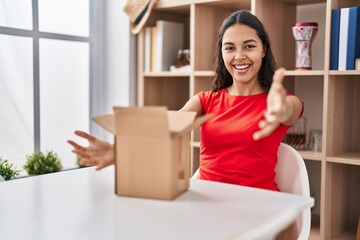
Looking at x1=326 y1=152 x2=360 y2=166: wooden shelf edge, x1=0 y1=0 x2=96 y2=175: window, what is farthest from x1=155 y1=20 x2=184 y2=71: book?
x1=326 y1=152 x2=360 y2=166: wooden shelf edge

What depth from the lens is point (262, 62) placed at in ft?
6.18

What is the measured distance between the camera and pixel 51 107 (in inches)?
120

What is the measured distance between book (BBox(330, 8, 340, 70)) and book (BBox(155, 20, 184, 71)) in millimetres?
A: 1117

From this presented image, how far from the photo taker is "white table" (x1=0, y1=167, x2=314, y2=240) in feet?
3.04

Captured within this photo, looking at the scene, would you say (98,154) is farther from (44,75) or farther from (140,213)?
(44,75)

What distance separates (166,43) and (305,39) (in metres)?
0.95

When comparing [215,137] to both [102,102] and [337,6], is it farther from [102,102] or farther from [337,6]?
[102,102]

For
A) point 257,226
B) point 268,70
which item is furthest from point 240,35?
point 257,226

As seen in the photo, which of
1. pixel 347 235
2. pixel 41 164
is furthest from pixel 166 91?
pixel 347 235

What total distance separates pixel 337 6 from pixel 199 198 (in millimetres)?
1690

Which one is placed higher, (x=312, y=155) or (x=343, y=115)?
(x=343, y=115)

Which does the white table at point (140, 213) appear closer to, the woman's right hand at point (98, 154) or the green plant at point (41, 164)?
the woman's right hand at point (98, 154)

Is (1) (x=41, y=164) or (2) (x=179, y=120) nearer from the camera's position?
(2) (x=179, y=120)

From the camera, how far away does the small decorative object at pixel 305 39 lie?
258cm
